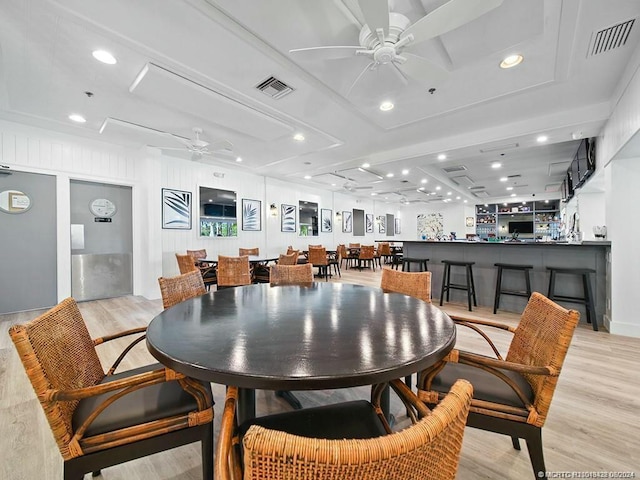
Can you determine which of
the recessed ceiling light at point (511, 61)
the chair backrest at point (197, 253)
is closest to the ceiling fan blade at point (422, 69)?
the recessed ceiling light at point (511, 61)

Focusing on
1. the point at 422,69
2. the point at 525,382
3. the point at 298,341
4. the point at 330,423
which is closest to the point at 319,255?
the point at 422,69

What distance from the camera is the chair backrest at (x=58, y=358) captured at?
3.13ft

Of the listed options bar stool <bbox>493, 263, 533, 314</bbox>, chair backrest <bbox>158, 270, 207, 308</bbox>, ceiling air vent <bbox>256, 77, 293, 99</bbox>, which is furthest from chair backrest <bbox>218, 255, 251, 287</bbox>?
bar stool <bbox>493, 263, 533, 314</bbox>

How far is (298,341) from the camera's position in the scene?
1.14 m

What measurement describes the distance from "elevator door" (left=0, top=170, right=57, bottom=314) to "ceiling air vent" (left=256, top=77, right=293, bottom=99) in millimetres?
4291

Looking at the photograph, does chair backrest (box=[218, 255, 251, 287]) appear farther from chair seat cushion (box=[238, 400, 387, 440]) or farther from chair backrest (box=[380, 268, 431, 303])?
chair seat cushion (box=[238, 400, 387, 440])

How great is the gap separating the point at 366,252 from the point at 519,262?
527 centimetres

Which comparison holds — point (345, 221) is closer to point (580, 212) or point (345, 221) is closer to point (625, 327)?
point (580, 212)

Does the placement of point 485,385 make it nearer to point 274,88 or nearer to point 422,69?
point 422,69

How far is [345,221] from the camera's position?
37.5ft

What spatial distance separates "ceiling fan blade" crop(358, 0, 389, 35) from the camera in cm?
177

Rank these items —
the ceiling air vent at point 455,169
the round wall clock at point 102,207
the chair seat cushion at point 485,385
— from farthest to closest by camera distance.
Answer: the ceiling air vent at point 455,169, the round wall clock at point 102,207, the chair seat cushion at point 485,385

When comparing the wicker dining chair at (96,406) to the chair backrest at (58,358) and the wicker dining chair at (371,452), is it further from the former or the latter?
the wicker dining chair at (371,452)

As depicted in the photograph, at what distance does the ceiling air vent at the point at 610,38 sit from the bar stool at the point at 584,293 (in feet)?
8.51
